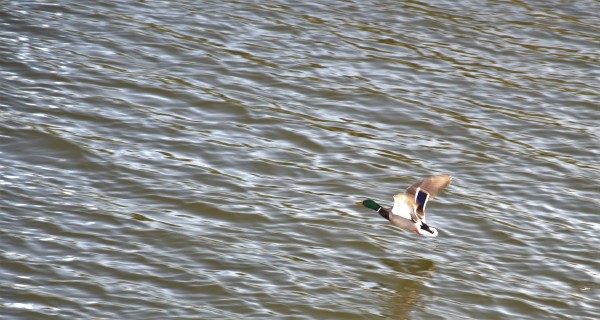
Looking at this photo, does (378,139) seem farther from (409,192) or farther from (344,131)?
(409,192)

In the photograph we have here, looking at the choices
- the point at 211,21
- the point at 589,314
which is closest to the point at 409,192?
the point at 589,314

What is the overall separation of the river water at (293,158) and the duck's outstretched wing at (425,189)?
65 cm

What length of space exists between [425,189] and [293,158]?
112 inches

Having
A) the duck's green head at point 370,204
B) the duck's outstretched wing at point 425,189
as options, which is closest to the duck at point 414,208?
the duck's outstretched wing at point 425,189

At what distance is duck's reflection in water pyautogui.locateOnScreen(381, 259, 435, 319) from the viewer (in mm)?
9578

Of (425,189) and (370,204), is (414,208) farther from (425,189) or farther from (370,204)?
(370,204)

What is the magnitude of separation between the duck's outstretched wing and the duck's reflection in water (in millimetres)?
508

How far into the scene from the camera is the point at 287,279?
9.75m

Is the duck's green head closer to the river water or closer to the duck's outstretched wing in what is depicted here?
the river water

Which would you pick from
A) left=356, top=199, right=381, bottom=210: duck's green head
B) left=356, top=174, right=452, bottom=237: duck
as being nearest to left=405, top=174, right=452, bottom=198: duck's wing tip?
left=356, top=174, right=452, bottom=237: duck

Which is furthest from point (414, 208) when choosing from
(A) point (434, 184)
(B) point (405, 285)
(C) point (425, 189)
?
(B) point (405, 285)

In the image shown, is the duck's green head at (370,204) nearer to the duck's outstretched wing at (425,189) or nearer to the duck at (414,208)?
the duck at (414,208)

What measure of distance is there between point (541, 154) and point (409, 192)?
3.49 meters

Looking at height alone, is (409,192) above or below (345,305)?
above
